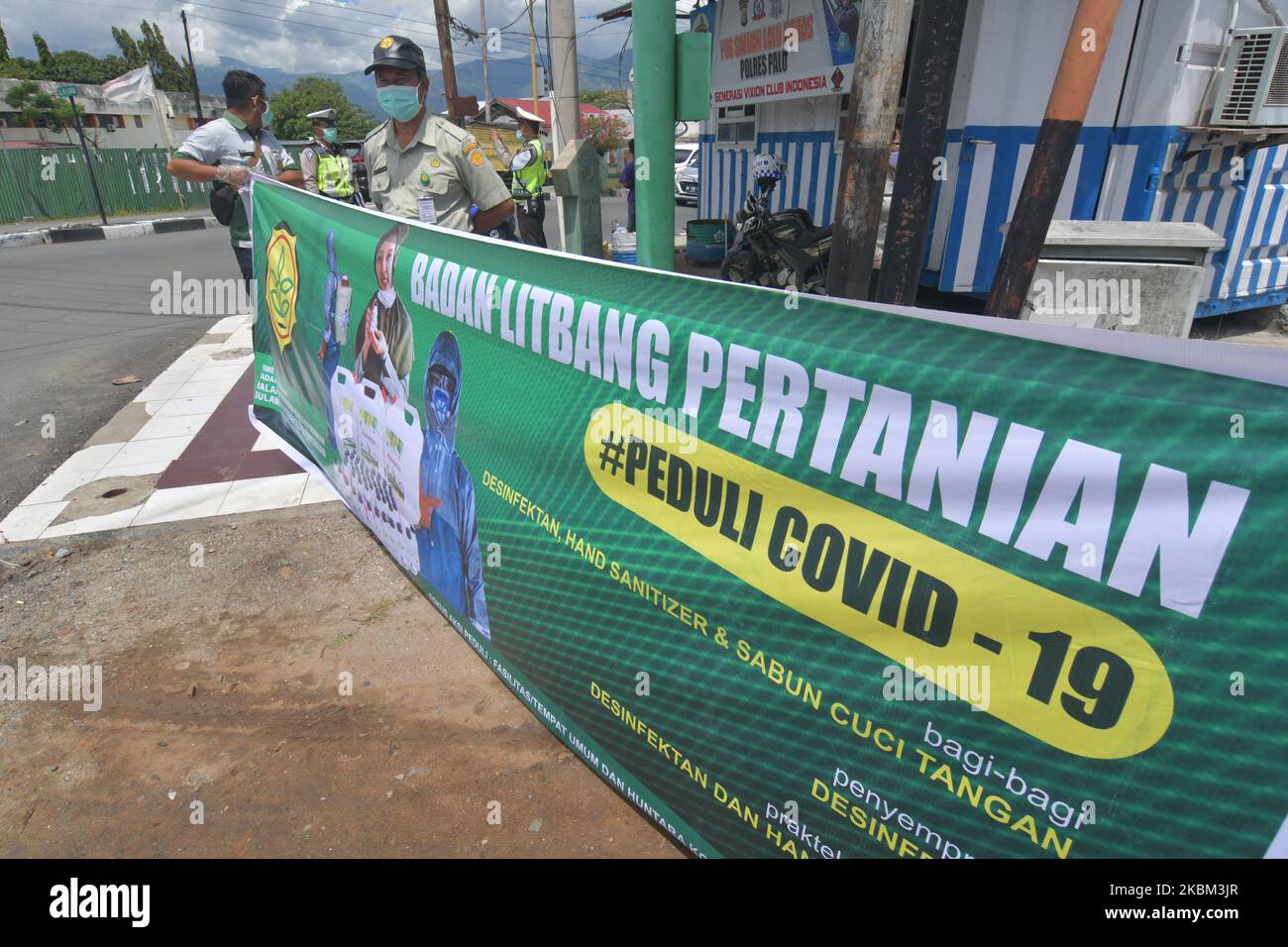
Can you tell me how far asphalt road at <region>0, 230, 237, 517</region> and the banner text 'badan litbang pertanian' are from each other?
4.31 metres

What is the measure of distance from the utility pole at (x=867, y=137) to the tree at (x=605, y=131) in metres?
36.0

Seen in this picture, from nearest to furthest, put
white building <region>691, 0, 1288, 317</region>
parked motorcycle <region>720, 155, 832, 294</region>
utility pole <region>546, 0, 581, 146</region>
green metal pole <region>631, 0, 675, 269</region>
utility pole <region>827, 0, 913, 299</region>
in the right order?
1. green metal pole <region>631, 0, 675, 269</region>
2. utility pole <region>827, 0, 913, 299</region>
3. white building <region>691, 0, 1288, 317</region>
4. utility pole <region>546, 0, 581, 146</region>
5. parked motorcycle <region>720, 155, 832, 294</region>

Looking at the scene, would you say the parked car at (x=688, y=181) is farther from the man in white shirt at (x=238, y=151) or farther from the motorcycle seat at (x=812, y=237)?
the man in white shirt at (x=238, y=151)

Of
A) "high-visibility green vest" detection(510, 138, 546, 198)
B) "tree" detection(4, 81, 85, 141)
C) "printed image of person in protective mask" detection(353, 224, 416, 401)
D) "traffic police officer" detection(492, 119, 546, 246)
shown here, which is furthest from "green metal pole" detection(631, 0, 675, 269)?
"tree" detection(4, 81, 85, 141)

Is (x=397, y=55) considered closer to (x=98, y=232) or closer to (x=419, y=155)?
(x=419, y=155)

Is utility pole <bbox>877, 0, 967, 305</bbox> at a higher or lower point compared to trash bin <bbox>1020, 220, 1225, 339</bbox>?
higher

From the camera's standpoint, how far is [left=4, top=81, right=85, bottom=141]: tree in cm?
4450

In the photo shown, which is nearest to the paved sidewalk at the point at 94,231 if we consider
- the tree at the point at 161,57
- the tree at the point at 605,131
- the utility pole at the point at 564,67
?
the utility pole at the point at 564,67

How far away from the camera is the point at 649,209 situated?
4062mm

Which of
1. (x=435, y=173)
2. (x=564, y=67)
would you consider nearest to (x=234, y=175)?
(x=435, y=173)

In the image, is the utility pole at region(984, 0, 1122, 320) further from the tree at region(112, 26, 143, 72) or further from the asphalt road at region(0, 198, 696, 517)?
the tree at region(112, 26, 143, 72)

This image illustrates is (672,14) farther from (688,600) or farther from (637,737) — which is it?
(637,737)

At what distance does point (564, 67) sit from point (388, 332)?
5.92 meters
